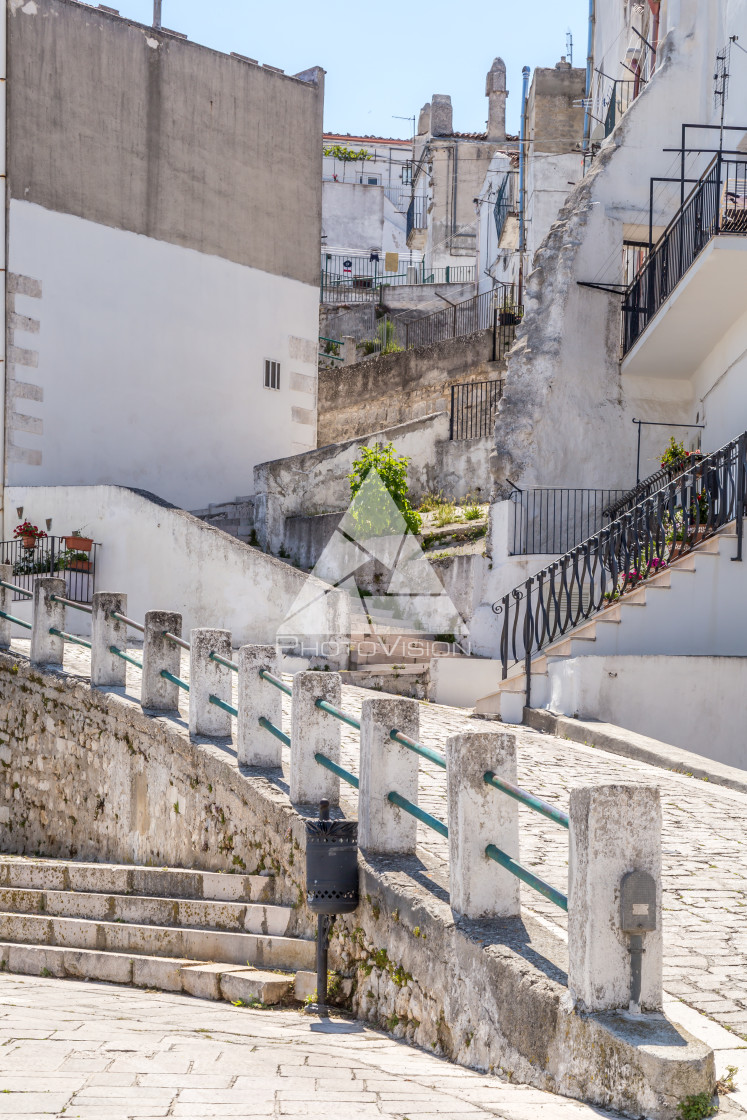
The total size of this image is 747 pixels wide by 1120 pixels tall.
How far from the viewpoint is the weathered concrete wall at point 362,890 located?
413cm

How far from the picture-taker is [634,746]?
1063 centimetres

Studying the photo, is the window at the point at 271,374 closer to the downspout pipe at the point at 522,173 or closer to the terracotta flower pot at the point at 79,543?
the downspout pipe at the point at 522,173

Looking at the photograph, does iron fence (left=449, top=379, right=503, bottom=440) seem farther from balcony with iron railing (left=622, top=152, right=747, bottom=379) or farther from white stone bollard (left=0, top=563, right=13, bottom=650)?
white stone bollard (left=0, top=563, right=13, bottom=650)

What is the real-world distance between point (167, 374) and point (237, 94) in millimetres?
5717

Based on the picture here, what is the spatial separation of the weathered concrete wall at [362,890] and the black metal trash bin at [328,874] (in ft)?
0.27

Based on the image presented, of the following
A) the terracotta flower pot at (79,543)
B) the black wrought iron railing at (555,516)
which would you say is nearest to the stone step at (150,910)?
the terracotta flower pot at (79,543)

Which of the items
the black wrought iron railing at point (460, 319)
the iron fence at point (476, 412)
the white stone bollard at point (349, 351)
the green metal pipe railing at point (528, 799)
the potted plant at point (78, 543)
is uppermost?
the black wrought iron railing at point (460, 319)

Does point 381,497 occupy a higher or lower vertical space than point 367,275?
lower

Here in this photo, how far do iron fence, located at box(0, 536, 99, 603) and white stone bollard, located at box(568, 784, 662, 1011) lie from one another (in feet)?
46.0

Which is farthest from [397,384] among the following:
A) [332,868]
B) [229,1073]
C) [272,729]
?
[229,1073]

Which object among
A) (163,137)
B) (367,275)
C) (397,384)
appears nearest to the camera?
(163,137)

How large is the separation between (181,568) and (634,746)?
8.49 meters

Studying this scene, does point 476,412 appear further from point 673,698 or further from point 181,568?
point 673,698

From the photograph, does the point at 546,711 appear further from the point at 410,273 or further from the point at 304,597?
the point at 410,273
